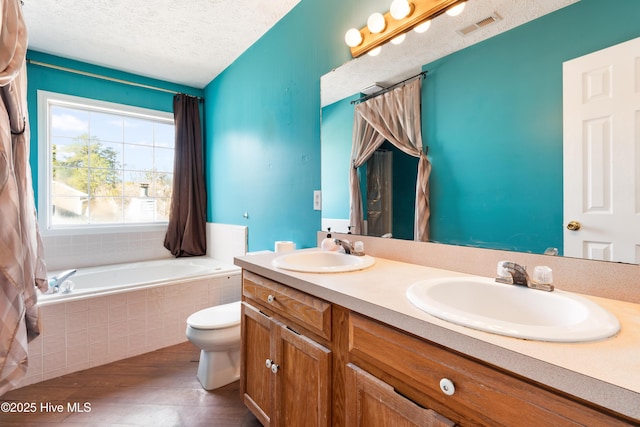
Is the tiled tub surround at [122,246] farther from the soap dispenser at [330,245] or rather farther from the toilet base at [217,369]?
the soap dispenser at [330,245]

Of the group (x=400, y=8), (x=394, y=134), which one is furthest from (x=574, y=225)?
(x=400, y=8)

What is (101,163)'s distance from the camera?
318cm

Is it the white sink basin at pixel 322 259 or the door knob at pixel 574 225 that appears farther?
the white sink basin at pixel 322 259

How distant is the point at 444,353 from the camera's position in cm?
67

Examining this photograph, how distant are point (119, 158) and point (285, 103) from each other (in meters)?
2.21

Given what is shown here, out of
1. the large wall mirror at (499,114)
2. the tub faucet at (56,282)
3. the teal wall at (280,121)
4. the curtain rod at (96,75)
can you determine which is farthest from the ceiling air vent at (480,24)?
the curtain rod at (96,75)

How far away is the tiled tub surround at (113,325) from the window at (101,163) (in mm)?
1354

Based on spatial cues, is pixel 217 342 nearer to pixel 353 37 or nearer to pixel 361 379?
pixel 361 379

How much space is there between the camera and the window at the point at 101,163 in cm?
288

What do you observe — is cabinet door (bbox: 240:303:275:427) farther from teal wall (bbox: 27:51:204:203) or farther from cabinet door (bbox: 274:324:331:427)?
teal wall (bbox: 27:51:204:203)

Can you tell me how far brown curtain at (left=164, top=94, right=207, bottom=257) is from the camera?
3416 mm

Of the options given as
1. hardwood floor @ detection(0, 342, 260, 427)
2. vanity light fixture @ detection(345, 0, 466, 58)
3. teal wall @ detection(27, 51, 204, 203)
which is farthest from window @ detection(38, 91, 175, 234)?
vanity light fixture @ detection(345, 0, 466, 58)

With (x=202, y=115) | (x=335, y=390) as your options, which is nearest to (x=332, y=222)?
(x=335, y=390)

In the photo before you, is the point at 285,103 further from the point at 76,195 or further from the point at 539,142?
the point at 76,195
